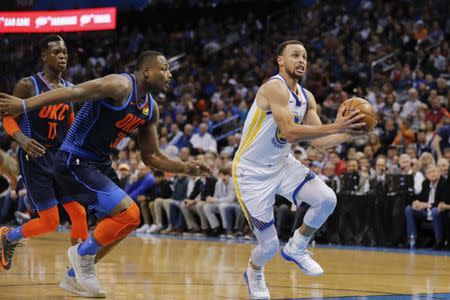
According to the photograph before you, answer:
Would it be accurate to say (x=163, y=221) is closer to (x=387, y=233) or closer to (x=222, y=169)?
(x=222, y=169)

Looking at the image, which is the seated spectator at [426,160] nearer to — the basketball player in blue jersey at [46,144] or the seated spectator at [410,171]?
the seated spectator at [410,171]

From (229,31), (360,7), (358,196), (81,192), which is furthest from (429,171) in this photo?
(229,31)

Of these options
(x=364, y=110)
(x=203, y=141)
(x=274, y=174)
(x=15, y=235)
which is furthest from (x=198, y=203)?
(x=364, y=110)

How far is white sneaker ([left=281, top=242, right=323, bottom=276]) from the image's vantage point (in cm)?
681

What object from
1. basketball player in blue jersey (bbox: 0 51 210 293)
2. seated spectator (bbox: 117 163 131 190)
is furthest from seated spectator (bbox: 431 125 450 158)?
basketball player in blue jersey (bbox: 0 51 210 293)

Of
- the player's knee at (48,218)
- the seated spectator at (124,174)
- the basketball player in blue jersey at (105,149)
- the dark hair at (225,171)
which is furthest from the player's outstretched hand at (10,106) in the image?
the seated spectator at (124,174)

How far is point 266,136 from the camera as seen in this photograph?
6.80 m

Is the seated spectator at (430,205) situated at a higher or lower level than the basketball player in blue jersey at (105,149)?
lower

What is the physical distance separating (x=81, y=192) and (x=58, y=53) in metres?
1.55

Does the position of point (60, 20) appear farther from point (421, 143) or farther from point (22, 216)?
point (421, 143)

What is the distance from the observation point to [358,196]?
45.6ft

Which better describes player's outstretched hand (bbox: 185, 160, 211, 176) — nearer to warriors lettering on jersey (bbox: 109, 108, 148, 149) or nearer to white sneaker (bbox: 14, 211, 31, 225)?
warriors lettering on jersey (bbox: 109, 108, 148, 149)

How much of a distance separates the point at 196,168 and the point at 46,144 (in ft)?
5.51

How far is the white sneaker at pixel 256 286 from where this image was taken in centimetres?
659
